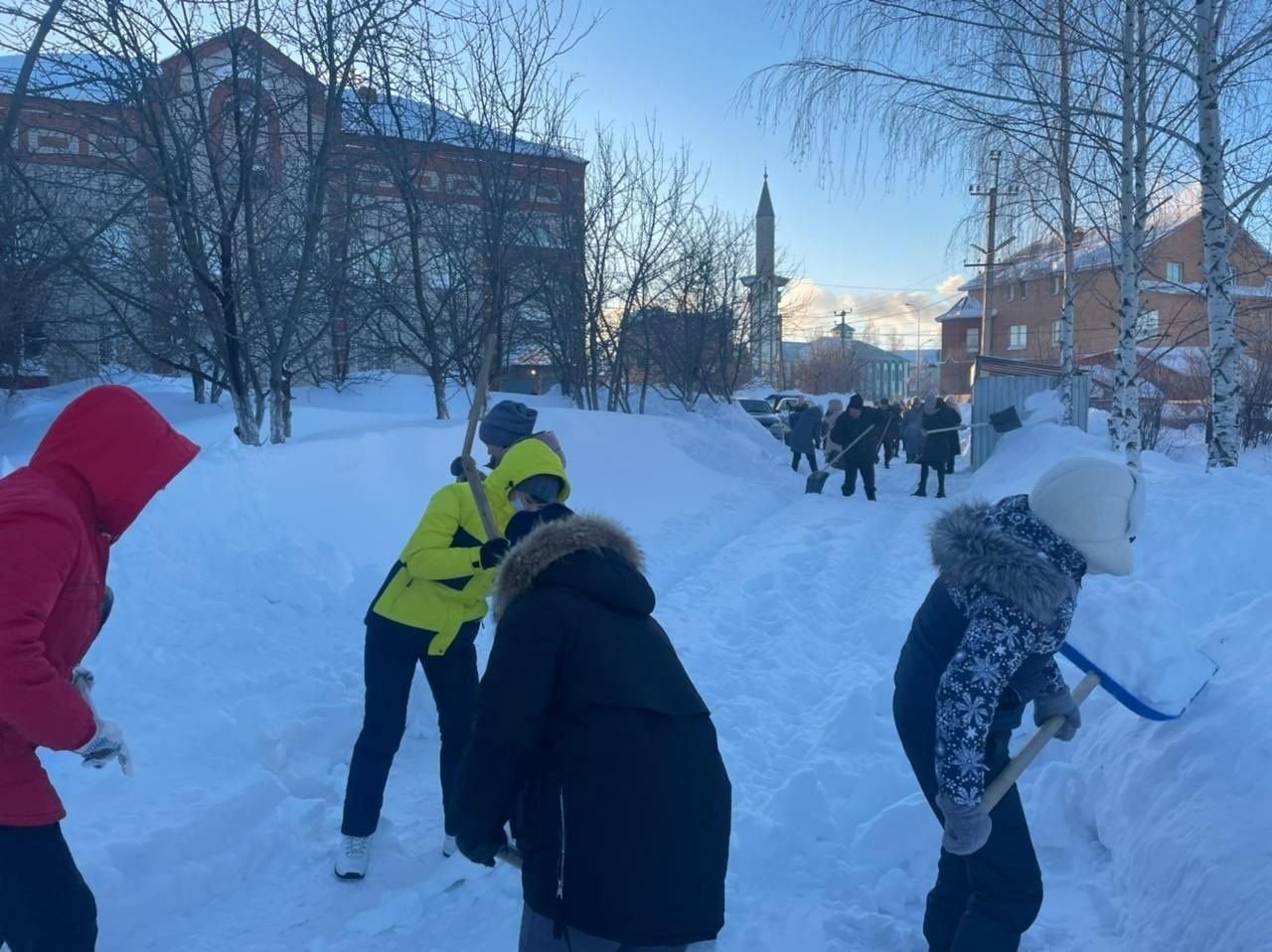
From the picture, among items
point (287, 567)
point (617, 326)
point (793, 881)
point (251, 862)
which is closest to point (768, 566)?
point (287, 567)

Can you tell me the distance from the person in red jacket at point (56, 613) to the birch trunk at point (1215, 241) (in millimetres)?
8287

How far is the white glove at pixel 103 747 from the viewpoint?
7.25ft

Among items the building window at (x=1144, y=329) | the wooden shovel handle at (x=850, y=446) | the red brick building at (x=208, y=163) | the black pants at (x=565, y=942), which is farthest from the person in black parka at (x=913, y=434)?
the black pants at (x=565, y=942)

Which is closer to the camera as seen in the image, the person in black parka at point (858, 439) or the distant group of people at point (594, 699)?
the distant group of people at point (594, 699)

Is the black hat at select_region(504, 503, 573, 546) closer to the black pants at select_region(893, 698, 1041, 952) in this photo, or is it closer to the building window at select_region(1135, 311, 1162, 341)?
the black pants at select_region(893, 698, 1041, 952)

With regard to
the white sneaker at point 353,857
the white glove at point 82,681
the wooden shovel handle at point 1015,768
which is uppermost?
the white glove at point 82,681

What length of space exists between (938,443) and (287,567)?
1119 cm

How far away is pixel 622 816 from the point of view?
190cm

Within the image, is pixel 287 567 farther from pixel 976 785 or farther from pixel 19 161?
pixel 976 785

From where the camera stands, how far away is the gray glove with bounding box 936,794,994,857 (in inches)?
92.0

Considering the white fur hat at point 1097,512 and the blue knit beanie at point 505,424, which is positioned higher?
the blue knit beanie at point 505,424

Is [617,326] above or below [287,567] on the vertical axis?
above

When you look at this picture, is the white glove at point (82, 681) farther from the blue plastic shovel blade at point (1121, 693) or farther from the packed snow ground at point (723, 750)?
the blue plastic shovel blade at point (1121, 693)

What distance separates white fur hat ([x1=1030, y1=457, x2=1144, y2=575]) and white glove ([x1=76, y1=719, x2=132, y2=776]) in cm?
244
